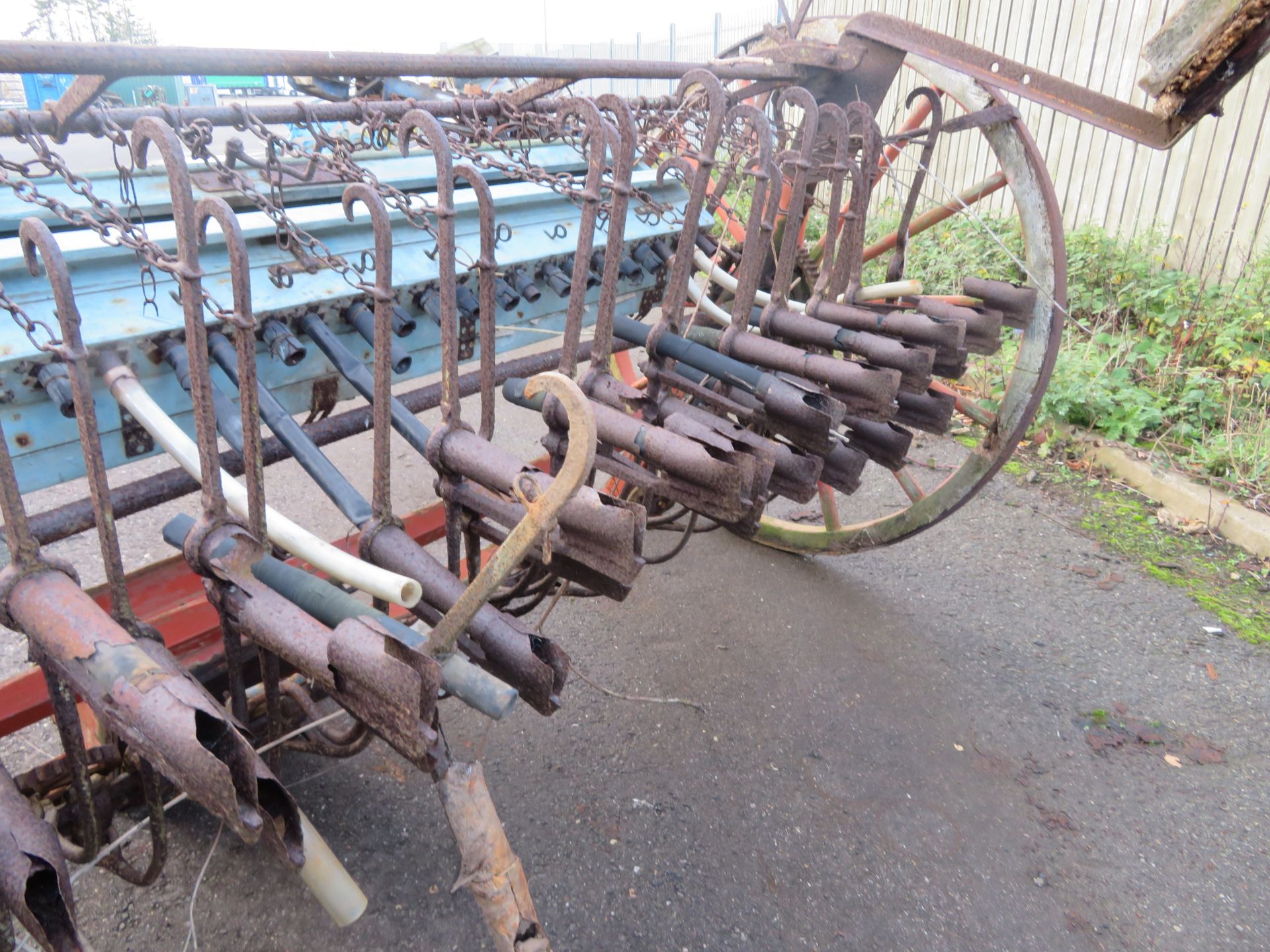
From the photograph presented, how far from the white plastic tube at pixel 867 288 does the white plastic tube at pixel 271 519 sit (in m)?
1.34

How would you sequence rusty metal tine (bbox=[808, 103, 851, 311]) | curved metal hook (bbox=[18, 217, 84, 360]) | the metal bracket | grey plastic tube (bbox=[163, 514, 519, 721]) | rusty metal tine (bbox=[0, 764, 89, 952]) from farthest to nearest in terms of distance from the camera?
rusty metal tine (bbox=[808, 103, 851, 311])
the metal bracket
curved metal hook (bbox=[18, 217, 84, 360])
grey plastic tube (bbox=[163, 514, 519, 721])
rusty metal tine (bbox=[0, 764, 89, 952])

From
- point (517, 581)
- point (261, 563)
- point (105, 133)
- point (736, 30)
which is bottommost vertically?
point (517, 581)

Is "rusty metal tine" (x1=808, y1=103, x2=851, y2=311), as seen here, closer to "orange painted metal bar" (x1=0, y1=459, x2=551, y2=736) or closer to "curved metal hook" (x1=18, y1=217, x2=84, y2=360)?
"orange painted metal bar" (x1=0, y1=459, x2=551, y2=736)

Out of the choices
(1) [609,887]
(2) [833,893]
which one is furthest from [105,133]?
(2) [833,893]

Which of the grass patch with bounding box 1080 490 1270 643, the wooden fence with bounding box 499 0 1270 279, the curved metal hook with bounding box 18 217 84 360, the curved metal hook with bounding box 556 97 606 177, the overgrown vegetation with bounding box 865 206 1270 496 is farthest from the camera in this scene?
the wooden fence with bounding box 499 0 1270 279

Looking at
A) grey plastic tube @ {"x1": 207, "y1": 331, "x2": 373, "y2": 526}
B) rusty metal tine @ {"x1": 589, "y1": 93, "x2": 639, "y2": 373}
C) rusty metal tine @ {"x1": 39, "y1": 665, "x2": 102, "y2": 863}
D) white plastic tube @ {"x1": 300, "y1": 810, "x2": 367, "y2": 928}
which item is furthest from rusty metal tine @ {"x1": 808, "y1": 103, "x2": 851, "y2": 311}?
rusty metal tine @ {"x1": 39, "y1": 665, "x2": 102, "y2": 863}

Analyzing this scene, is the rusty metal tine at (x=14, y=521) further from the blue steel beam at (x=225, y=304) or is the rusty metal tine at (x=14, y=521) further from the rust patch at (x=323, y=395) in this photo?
the rust patch at (x=323, y=395)

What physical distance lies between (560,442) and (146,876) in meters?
1.12

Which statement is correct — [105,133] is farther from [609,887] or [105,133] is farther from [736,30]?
[736,30]

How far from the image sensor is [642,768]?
2469mm

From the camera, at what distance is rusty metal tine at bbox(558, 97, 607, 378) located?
1.74 metres

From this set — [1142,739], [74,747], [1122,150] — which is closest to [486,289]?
[74,747]

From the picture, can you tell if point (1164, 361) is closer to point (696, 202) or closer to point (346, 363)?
point (696, 202)

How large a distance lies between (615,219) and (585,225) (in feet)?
0.22
